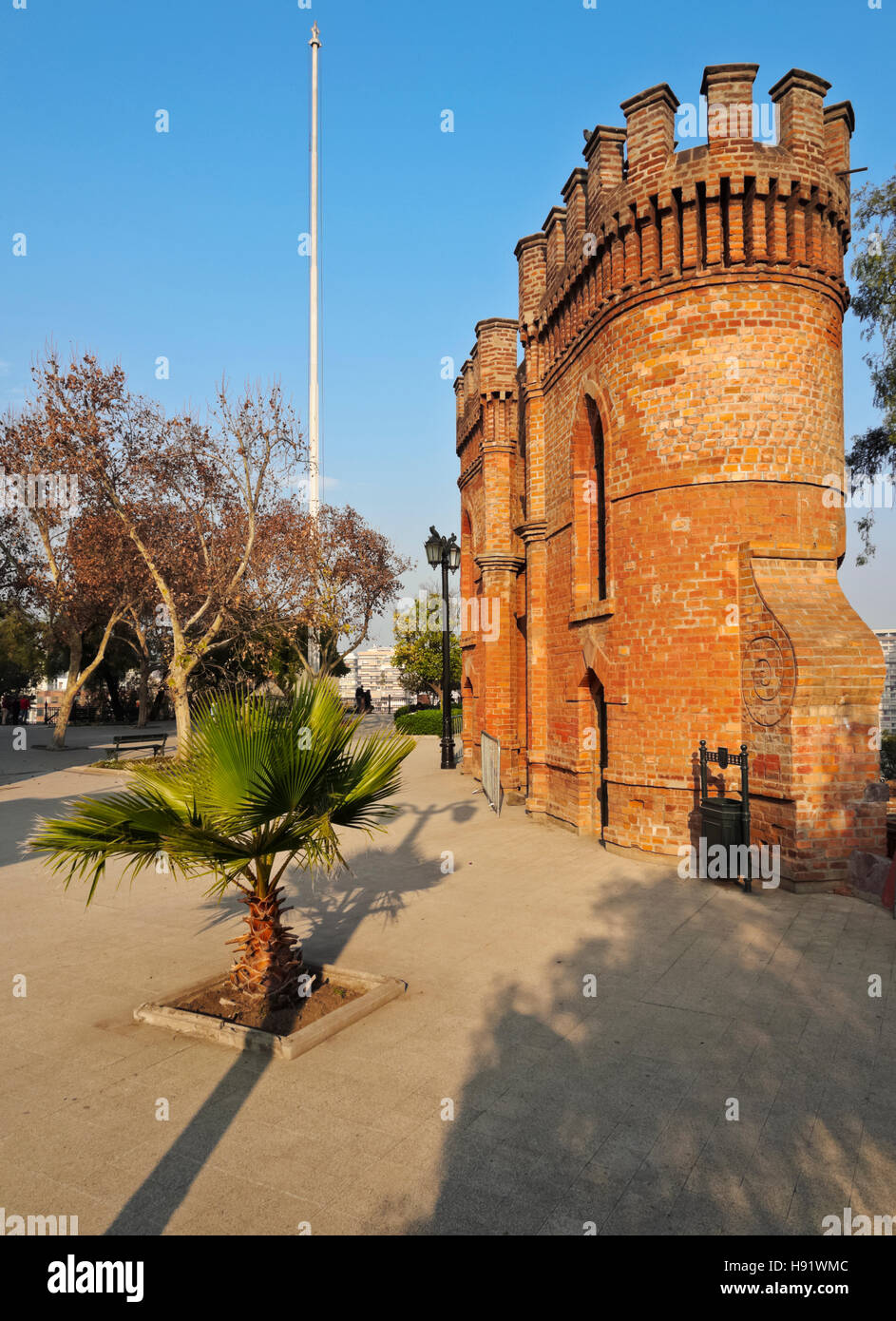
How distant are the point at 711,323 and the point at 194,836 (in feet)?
29.3

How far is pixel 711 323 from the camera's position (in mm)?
9781

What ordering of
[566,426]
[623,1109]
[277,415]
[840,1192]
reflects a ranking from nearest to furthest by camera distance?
[840,1192], [623,1109], [566,426], [277,415]

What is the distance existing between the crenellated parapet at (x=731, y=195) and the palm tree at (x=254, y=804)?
802cm

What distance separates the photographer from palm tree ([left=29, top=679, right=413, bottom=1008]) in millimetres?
4828

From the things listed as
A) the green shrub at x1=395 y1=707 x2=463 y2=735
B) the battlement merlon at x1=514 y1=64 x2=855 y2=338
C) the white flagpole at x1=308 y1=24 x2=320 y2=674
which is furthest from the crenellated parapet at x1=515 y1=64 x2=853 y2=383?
the green shrub at x1=395 y1=707 x2=463 y2=735

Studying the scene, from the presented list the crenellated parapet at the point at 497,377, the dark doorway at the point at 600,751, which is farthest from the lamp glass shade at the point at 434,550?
the dark doorway at the point at 600,751

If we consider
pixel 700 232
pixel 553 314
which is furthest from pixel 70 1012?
pixel 553 314

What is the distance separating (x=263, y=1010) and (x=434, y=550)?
653 inches

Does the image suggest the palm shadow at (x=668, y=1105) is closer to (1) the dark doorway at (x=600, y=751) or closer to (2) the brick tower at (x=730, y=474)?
(2) the brick tower at (x=730, y=474)

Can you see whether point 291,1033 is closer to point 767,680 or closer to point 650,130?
point 767,680

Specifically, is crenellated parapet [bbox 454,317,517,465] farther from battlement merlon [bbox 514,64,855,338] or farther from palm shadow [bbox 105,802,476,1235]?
palm shadow [bbox 105,802,476,1235]

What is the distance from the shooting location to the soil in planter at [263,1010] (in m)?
5.41

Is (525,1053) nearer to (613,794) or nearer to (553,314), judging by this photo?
(613,794)

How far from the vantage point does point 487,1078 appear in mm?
4684
